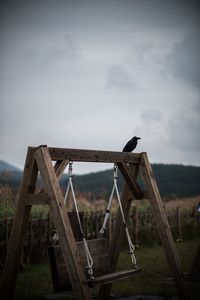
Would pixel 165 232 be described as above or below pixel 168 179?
below

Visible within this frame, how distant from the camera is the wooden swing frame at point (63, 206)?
192 inches

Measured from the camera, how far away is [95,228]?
12.3 meters

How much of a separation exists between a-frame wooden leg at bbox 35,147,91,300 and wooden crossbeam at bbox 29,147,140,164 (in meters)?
0.20

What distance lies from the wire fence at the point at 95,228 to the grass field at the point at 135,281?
18.2 inches

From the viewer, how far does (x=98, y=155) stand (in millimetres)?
5824

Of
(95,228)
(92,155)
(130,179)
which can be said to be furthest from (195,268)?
(95,228)

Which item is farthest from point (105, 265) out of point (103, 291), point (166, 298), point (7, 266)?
point (7, 266)

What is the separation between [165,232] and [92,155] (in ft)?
4.89

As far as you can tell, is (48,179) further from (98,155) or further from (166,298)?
(166,298)

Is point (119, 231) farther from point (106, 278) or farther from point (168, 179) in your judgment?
point (168, 179)

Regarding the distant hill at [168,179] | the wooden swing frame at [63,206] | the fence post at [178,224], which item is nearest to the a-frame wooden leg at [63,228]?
the wooden swing frame at [63,206]

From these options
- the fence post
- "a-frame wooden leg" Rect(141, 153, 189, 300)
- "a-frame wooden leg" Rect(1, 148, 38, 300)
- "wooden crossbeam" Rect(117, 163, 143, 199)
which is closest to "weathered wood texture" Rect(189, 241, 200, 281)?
"a-frame wooden leg" Rect(141, 153, 189, 300)

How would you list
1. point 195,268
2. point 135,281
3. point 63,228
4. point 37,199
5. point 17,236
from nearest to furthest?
point 63,228 → point 37,199 → point 17,236 → point 195,268 → point 135,281

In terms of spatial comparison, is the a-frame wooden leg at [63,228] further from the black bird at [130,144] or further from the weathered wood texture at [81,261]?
the black bird at [130,144]
